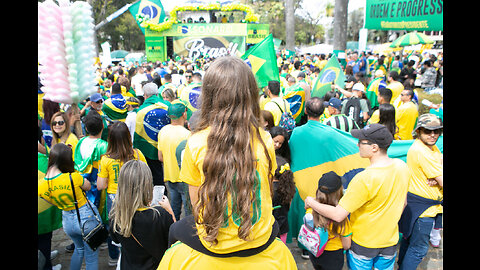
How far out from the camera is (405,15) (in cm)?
1302

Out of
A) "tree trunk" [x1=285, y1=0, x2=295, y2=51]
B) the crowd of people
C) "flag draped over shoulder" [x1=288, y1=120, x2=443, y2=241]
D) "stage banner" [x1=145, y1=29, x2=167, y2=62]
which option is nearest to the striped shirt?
the crowd of people

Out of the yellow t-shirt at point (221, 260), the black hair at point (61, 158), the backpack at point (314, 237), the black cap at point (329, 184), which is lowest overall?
the backpack at point (314, 237)

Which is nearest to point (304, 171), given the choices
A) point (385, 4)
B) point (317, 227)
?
point (317, 227)

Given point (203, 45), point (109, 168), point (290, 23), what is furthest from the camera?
point (203, 45)

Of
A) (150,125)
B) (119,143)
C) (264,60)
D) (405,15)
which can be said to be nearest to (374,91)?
(264,60)

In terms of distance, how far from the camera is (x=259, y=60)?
18.9 feet

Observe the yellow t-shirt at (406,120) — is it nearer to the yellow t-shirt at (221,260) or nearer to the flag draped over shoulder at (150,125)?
the flag draped over shoulder at (150,125)

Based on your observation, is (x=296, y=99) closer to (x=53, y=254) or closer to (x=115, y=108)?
(x=115, y=108)

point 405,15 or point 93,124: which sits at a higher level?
point 405,15

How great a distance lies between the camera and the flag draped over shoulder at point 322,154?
397 centimetres

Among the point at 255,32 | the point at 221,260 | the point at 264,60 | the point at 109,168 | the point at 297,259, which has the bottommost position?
the point at 297,259

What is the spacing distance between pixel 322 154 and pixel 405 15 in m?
11.4

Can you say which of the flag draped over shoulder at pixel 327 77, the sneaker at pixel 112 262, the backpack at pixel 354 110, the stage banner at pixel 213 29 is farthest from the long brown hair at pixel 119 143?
the stage banner at pixel 213 29

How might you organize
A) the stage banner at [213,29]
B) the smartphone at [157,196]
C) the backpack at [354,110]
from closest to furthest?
1. the smartphone at [157,196]
2. the backpack at [354,110]
3. the stage banner at [213,29]
